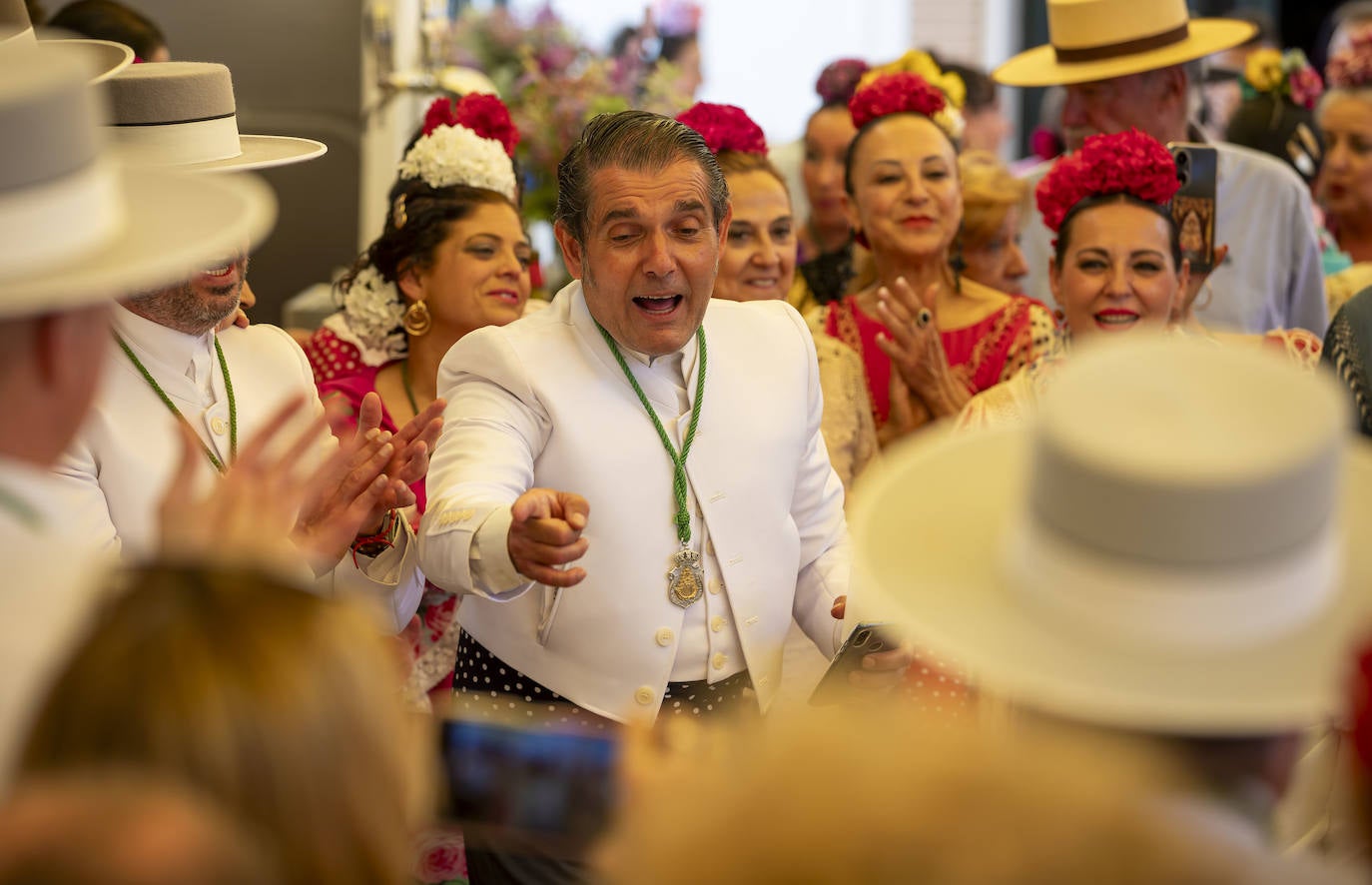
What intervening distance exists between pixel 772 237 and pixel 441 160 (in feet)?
2.62

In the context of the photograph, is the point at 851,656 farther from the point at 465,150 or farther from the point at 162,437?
the point at 465,150

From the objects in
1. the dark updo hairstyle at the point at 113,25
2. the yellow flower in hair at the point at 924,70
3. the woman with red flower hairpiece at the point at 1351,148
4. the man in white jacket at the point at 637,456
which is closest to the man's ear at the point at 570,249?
the man in white jacket at the point at 637,456

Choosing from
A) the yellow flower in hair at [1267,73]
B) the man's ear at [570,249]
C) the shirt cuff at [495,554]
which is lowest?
the shirt cuff at [495,554]

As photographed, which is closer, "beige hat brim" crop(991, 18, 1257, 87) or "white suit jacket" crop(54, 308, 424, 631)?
"white suit jacket" crop(54, 308, 424, 631)

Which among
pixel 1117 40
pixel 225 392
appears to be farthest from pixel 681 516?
pixel 1117 40

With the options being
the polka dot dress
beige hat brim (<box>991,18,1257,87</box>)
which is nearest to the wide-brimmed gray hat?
the polka dot dress

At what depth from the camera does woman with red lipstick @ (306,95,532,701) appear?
313cm

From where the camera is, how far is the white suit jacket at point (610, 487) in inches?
91.6

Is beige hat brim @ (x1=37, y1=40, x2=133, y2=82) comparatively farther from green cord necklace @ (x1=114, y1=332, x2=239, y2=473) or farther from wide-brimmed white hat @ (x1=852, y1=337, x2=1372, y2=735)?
wide-brimmed white hat @ (x1=852, y1=337, x2=1372, y2=735)

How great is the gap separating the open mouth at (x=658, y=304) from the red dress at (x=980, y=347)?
1.21m

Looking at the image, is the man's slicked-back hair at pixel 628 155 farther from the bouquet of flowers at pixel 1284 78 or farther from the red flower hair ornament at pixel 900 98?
the bouquet of flowers at pixel 1284 78

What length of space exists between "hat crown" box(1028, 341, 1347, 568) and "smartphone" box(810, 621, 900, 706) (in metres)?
1.10

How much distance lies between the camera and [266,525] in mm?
1460

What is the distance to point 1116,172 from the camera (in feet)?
10.7
